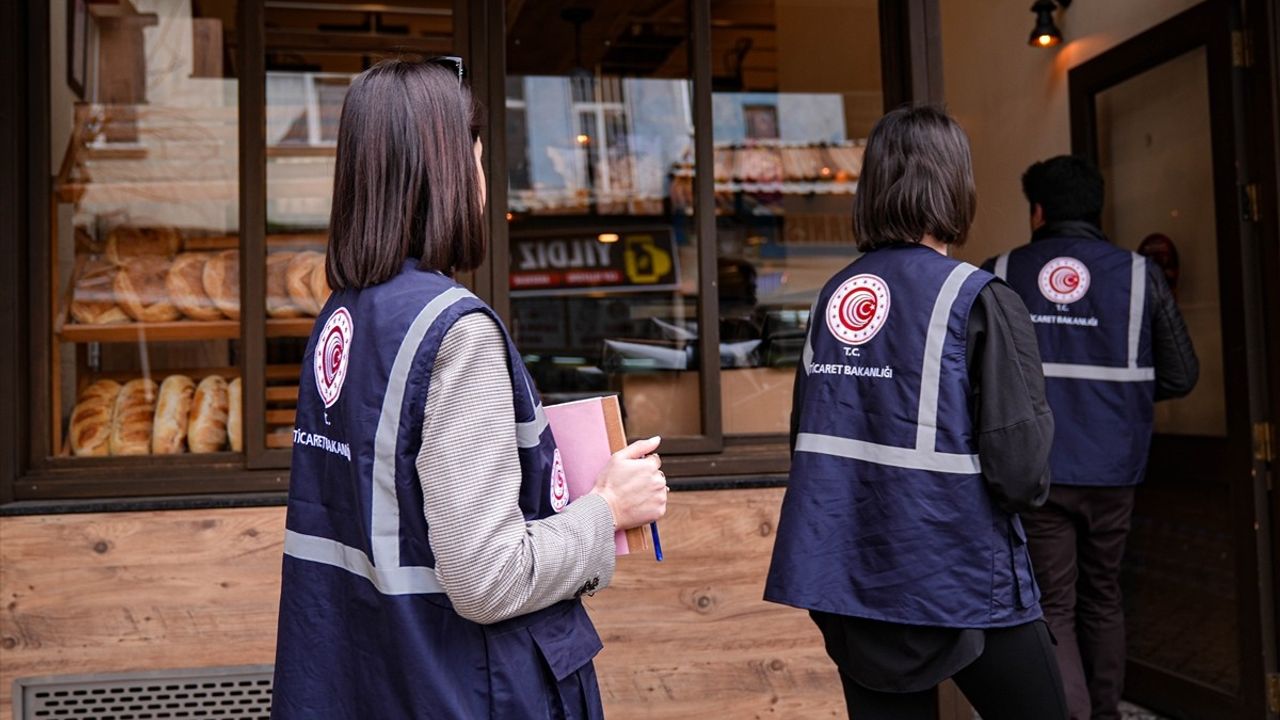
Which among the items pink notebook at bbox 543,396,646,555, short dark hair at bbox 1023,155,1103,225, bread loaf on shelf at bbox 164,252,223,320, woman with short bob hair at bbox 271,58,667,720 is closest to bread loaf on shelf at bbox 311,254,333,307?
bread loaf on shelf at bbox 164,252,223,320

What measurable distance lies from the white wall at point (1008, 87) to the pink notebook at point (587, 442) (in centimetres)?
393

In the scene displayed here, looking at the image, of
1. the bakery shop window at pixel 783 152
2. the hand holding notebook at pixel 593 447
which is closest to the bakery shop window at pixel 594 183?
the bakery shop window at pixel 783 152

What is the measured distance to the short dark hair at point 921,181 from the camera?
2174mm

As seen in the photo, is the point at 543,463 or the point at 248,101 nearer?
the point at 543,463

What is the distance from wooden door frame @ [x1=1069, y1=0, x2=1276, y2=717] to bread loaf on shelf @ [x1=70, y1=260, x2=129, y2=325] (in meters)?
3.42

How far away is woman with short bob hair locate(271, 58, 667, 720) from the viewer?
4.30ft

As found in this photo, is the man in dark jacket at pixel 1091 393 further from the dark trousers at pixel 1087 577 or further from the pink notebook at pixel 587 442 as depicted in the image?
the pink notebook at pixel 587 442

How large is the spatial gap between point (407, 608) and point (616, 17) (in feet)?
13.3

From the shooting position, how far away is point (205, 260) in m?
3.43

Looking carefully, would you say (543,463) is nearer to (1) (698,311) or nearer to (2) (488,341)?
(2) (488,341)

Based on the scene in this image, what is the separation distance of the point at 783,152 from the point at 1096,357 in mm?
1897

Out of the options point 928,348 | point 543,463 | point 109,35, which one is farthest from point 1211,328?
point 109,35

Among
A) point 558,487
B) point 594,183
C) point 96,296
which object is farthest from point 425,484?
point 594,183

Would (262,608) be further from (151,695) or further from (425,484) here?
(425,484)
